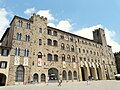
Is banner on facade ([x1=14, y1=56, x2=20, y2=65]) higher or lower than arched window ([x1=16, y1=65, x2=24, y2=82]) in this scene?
higher

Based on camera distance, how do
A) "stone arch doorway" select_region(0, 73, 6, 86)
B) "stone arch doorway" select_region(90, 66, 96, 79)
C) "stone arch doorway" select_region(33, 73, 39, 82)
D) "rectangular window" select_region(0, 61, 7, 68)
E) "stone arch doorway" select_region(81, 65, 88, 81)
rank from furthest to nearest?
"stone arch doorway" select_region(90, 66, 96, 79), "stone arch doorway" select_region(81, 65, 88, 81), "stone arch doorway" select_region(33, 73, 39, 82), "stone arch doorway" select_region(0, 73, 6, 86), "rectangular window" select_region(0, 61, 7, 68)

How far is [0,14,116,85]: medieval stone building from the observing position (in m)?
29.8

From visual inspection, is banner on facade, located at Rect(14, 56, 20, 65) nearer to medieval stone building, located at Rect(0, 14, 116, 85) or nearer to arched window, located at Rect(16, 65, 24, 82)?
medieval stone building, located at Rect(0, 14, 116, 85)

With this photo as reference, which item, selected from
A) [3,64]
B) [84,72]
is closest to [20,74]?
[3,64]

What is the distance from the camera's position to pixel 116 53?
6431cm

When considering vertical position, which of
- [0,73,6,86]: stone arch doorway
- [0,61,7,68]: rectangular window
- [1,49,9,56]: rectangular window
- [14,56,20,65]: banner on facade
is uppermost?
[1,49,9,56]: rectangular window

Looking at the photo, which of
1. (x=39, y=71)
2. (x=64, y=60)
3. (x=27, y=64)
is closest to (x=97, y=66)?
(x=64, y=60)

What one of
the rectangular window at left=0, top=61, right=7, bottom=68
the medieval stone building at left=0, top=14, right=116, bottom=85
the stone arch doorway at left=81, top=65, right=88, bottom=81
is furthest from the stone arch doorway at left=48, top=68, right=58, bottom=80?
the stone arch doorway at left=81, top=65, right=88, bottom=81

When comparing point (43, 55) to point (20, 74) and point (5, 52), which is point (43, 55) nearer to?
point (20, 74)

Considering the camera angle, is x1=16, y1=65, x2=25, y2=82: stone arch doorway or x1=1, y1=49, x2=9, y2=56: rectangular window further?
x1=16, y1=65, x2=25, y2=82: stone arch doorway

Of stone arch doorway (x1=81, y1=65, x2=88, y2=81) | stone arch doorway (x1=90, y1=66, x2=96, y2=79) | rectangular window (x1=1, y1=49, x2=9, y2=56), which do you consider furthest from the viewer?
stone arch doorway (x1=90, y1=66, x2=96, y2=79)

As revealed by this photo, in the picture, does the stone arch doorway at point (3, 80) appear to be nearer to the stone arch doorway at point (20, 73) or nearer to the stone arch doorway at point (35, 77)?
the stone arch doorway at point (20, 73)

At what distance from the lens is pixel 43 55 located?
1385 inches

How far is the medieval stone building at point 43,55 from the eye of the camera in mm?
29844
